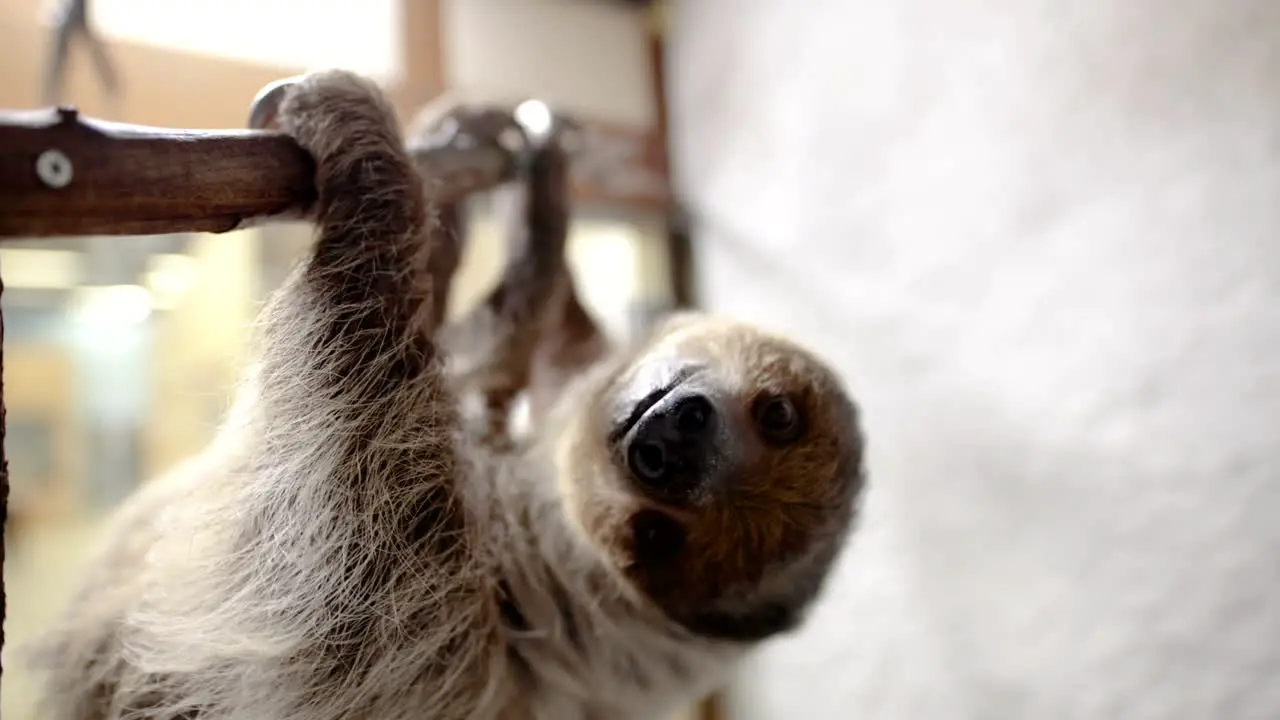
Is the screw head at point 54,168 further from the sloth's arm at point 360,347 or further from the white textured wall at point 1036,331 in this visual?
the white textured wall at point 1036,331

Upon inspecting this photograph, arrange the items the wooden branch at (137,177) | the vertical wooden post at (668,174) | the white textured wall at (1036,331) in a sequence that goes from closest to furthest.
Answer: the wooden branch at (137,177)
the white textured wall at (1036,331)
the vertical wooden post at (668,174)

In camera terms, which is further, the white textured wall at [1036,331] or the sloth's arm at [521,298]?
the sloth's arm at [521,298]

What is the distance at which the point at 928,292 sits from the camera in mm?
2055

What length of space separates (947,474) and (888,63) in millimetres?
989

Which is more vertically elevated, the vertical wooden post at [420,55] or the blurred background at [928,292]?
the vertical wooden post at [420,55]

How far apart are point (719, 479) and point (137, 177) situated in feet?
2.66

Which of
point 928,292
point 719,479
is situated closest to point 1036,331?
point 928,292

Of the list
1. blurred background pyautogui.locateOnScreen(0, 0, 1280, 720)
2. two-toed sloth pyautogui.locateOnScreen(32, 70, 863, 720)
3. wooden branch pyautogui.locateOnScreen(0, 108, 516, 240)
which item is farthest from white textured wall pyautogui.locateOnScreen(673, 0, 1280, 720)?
wooden branch pyautogui.locateOnScreen(0, 108, 516, 240)

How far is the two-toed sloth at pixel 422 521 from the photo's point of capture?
1.05 meters

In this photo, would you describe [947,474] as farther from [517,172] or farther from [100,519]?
[100,519]

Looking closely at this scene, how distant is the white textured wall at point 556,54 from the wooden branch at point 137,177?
5.30 feet

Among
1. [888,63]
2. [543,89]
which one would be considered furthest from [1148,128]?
[543,89]

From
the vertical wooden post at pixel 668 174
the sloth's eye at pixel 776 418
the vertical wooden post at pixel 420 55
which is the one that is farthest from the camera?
the vertical wooden post at pixel 668 174

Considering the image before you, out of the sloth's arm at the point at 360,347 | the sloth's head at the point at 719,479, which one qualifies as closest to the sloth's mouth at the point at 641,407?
the sloth's head at the point at 719,479
